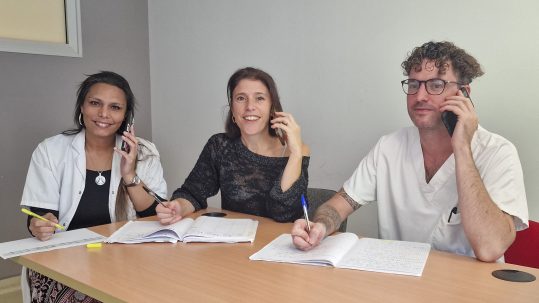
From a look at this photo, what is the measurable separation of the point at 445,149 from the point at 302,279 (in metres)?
0.84

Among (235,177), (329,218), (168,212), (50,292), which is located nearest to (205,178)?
(235,177)

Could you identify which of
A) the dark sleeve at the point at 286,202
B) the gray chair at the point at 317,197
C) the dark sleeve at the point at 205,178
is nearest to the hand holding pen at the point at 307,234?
the dark sleeve at the point at 286,202

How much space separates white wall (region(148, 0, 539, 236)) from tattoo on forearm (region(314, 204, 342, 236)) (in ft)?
2.68

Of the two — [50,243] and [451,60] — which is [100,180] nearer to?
[50,243]

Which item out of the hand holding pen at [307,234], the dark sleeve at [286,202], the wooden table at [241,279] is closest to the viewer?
the wooden table at [241,279]

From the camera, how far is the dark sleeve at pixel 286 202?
192 centimetres

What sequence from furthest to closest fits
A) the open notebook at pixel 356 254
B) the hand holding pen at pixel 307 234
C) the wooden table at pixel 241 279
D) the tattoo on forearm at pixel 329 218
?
the tattoo on forearm at pixel 329 218, the hand holding pen at pixel 307 234, the open notebook at pixel 356 254, the wooden table at pixel 241 279

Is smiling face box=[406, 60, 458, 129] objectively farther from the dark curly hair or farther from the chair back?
the chair back

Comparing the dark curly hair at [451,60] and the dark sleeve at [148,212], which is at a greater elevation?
the dark curly hair at [451,60]

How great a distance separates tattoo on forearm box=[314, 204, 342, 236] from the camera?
65.1 inches

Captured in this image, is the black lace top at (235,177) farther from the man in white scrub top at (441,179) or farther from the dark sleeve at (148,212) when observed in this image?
the man in white scrub top at (441,179)

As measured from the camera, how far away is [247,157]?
2.17 meters

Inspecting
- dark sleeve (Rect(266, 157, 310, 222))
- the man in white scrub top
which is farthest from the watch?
the man in white scrub top

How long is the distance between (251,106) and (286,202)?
1.55 ft
